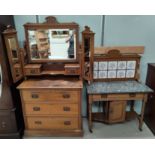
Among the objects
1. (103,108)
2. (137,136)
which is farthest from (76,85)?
(137,136)

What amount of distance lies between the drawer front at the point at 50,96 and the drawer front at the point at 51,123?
29 centimetres

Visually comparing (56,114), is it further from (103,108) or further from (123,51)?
(123,51)

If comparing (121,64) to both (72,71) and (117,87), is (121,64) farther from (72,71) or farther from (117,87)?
(72,71)

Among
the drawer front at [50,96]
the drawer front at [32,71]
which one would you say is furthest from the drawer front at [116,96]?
the drawer front at [32,71]

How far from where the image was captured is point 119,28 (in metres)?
2.39

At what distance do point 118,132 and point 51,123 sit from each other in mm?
1041

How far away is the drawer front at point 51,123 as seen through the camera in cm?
226

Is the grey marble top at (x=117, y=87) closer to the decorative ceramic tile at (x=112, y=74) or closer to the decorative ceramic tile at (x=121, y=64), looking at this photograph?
the decorative ceramic tile at (x=112, y=74)

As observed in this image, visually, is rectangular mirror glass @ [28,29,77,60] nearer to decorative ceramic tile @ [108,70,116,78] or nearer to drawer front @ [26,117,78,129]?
decorative ceramic tile @ [108,70,116,78]

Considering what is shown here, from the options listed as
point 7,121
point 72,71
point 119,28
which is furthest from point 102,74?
point 7,121

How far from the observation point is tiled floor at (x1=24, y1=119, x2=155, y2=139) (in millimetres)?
2379

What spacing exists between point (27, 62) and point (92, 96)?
108 cm

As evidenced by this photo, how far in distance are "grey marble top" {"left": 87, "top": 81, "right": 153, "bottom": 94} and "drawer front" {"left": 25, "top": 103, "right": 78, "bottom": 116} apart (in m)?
0.33

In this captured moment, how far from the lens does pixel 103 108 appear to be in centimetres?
276
